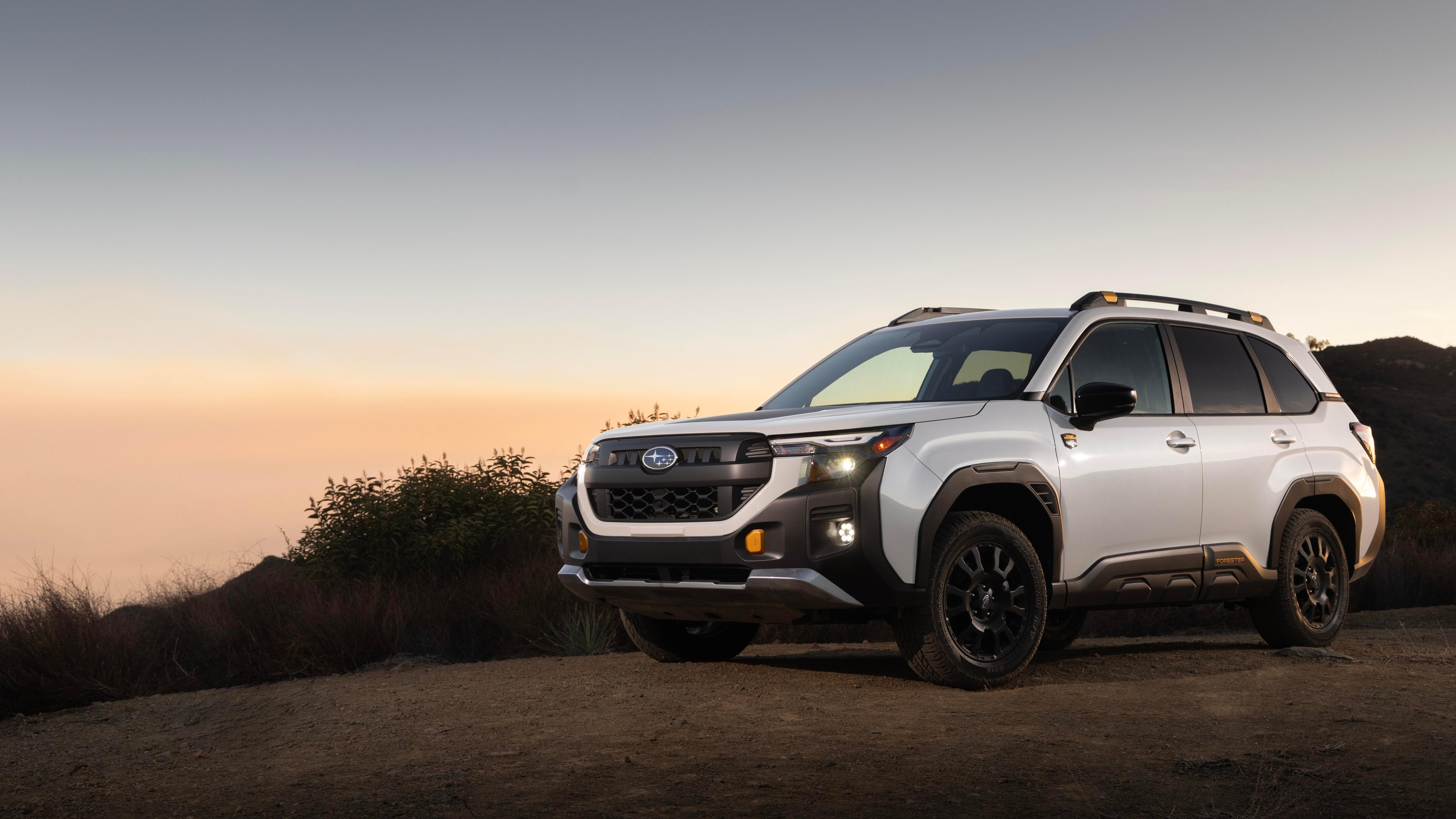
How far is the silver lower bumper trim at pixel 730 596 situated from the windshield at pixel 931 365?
1463 millimetres

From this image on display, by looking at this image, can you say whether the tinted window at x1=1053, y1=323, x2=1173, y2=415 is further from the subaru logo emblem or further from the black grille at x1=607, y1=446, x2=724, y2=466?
the subaru logo emblem

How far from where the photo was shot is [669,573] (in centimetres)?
660

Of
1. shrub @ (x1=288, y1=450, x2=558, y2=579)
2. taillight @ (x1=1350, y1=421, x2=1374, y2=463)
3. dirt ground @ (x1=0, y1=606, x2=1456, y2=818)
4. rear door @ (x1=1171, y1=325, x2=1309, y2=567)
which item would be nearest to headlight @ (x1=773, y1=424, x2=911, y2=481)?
dirt ground @ (x1=0, y1=606, x2=1456, y2=818)

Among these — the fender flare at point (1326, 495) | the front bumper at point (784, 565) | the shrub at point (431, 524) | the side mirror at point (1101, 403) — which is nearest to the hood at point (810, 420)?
the front bumper at point (784, 565)

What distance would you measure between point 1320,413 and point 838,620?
450 centimetres

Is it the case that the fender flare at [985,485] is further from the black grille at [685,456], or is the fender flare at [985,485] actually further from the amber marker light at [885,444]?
the black grille at [685,456]

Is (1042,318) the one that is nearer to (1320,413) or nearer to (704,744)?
(1320,413)

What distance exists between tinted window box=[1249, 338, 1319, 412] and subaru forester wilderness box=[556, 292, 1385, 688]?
0.02 meters

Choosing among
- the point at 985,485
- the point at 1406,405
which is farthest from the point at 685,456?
the point at 1406,405

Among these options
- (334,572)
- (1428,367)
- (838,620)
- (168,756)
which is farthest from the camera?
(1428,367)

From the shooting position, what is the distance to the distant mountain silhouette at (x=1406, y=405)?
43.5 m

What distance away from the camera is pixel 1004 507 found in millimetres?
6996

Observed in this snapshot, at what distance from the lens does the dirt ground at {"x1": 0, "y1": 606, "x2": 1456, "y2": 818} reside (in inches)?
180

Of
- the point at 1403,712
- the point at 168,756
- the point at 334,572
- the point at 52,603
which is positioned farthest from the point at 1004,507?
the point at 334,572
